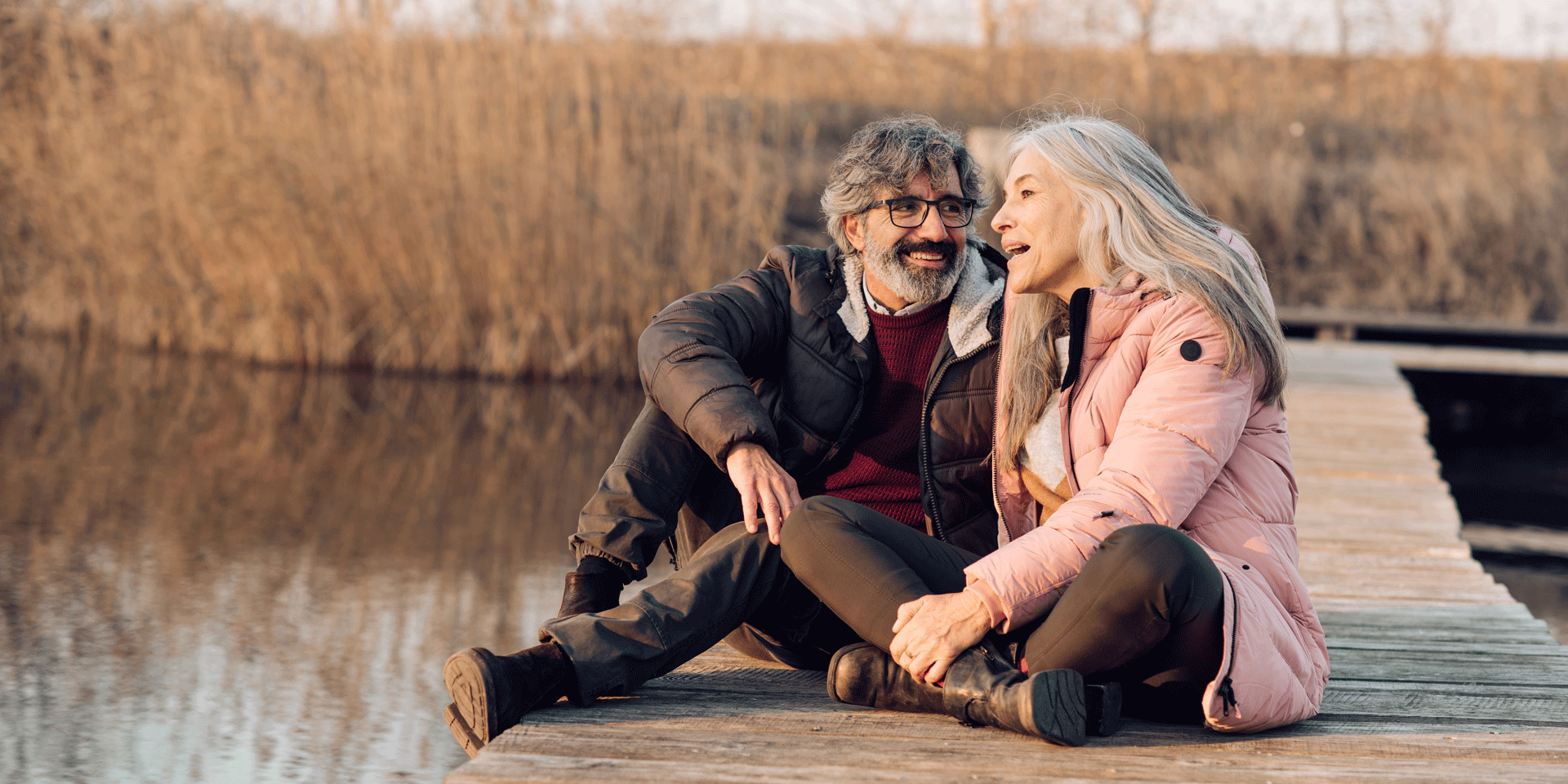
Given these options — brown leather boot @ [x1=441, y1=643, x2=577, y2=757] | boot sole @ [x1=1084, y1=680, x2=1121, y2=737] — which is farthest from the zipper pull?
brown leather boot @ [x1=441, y1=643, x2=577, y2=757]

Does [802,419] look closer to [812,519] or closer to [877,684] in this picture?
[812,519]

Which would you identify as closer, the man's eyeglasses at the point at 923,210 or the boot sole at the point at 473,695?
the boot sole at the point at 473,695

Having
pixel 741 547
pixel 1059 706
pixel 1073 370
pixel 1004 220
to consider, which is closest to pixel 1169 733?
pixel 1059 706

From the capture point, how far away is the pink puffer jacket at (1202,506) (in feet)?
6.73

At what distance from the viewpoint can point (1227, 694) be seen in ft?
6.64

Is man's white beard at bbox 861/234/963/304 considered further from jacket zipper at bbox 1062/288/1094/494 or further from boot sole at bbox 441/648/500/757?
boot sole at bbox 441/648/500/757

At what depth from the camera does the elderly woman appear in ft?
6.64

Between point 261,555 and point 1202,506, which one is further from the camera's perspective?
point 261,555

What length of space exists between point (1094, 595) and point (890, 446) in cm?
72

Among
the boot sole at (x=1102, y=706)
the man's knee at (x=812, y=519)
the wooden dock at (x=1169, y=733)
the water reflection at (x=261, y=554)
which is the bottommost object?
the water reflection at (x=261, y=554)

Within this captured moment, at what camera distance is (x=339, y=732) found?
3.24 metres

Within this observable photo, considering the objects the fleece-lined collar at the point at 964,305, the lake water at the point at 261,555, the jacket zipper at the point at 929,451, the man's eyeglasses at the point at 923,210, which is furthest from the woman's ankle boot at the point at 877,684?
the lake water at the point at 261,555

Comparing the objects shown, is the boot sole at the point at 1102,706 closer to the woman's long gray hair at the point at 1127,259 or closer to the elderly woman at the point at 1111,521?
the elderly woman at the point at 1111,521

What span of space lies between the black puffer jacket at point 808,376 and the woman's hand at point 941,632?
45cm
